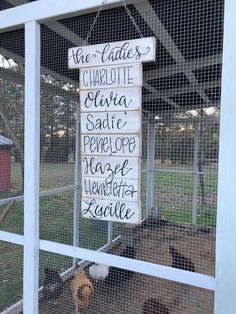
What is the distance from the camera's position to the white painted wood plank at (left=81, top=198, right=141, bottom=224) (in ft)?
4.14

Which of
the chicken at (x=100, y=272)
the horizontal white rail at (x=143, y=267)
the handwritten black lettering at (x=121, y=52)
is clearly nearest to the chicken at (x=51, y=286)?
the chicken at (x=100, y=272)

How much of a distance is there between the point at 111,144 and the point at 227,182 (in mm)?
454

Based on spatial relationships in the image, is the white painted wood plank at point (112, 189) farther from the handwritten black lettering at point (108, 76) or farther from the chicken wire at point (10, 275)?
the chicken wire at point (10, 275)

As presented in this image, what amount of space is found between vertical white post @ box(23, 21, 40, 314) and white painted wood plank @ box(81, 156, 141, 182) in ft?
0.93

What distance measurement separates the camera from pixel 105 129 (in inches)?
51.3

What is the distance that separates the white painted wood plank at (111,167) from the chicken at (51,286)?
1.31 meters

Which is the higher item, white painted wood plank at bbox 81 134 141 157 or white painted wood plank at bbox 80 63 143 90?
white painted wood plank at bbox 80 63 143 90

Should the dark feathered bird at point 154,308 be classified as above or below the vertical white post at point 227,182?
below

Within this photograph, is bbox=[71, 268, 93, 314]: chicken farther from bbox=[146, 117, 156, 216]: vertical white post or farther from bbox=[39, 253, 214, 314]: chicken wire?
bbox=[146, 117, 156, 216]: vertical white post

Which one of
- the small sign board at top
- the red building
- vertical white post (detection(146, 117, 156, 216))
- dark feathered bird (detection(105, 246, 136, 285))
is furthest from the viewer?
vertical white post (detection(146, 117, 156, 216))

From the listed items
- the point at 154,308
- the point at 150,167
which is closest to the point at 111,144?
the point at 154,308

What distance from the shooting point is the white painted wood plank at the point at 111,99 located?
1.24 m

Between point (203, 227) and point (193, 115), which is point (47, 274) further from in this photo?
point (203, 227)

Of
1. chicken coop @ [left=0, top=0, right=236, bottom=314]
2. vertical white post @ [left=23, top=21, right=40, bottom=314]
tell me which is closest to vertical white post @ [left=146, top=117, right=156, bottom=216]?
chicken coop @ [left=0, top=0, right=236, bottom=314]
